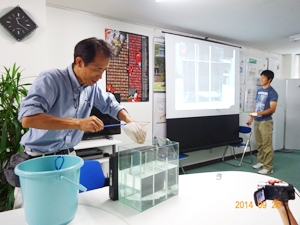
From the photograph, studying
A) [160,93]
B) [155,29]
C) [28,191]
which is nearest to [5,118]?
[28,191]

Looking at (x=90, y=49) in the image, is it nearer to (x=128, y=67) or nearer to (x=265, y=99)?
(x=128, y=67)

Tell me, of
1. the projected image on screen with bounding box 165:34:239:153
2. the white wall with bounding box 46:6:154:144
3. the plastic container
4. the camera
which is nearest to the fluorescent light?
the projected image on screen with bounding box 165:34:239:153

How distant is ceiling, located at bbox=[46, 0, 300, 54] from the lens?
2.82 metres

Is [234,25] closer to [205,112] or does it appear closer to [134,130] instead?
[205,112]

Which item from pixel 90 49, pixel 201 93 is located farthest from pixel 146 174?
pixel 201 93

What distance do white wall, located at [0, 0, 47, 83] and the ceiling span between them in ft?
1.26

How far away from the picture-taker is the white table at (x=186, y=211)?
103cm

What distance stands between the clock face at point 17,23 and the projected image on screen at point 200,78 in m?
2.11

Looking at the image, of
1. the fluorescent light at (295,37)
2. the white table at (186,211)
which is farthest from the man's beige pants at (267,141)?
the white table at (186,211)

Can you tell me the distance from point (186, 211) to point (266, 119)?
3.55 m

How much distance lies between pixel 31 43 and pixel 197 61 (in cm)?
279

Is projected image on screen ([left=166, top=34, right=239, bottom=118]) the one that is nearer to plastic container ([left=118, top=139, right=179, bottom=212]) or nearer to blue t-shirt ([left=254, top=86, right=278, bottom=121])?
blue t-shirt ([left=254, top=86, right=278, bottom=121])

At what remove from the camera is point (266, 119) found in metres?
4.07

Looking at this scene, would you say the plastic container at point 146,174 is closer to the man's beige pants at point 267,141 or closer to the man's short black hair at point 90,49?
the man's short black hair at point 90,49
